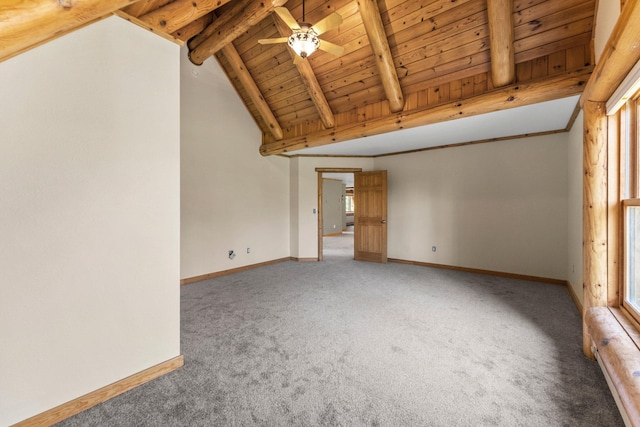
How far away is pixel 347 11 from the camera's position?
3.37 metres

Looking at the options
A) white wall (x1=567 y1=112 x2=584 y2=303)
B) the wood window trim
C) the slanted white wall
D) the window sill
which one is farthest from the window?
white wall (x1=567 y1=112 x2=584 y2=303)

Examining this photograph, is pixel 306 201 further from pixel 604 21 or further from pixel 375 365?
pixel 604 21

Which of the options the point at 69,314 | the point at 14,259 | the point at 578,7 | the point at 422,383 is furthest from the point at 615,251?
the point at 14,259

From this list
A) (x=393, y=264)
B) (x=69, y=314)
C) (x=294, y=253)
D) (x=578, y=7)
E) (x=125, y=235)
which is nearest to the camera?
(x=69, y=314)

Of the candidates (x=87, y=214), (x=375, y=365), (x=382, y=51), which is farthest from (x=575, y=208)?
(x=87, y=214)

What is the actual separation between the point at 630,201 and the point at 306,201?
16.1ft

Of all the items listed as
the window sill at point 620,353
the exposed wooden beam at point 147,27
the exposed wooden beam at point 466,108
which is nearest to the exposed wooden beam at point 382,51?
the exposed wooden beam at point 466,108

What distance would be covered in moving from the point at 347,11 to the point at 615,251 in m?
3.58

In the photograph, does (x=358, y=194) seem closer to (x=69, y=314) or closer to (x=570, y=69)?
(x=570, y=69)

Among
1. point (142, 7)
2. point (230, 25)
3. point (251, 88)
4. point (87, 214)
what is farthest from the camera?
point (251, 88)

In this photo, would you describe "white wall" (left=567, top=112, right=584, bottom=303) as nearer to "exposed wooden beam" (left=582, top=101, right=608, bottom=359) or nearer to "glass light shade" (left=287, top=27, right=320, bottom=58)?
"exposed wooden beam" (left=582, top=101, right=608, bottom=359)

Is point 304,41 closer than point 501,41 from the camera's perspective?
Yes

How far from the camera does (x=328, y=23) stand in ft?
8.59

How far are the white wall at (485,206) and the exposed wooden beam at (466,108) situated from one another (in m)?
1.78
